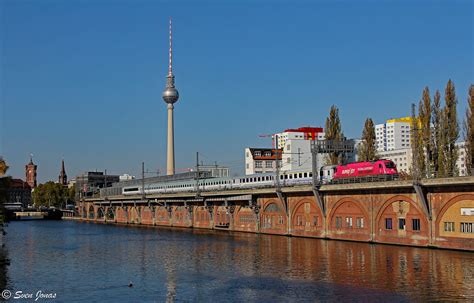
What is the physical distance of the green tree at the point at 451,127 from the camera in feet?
231

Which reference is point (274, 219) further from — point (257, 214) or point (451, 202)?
point (451, 202)

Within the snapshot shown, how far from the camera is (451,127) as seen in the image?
7062cm

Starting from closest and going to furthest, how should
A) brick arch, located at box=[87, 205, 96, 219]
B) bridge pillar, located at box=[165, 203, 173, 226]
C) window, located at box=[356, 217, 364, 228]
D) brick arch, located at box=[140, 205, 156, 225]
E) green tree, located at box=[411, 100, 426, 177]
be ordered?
window, located at box=[356, 217, 364, 228] < green tree, located at box=[411, 100, 426, 177] < bridge pillar, located at box=[165, 203, 173, 226] < brick arch, located at box=[140, 205, 156, 225] < brick arch, located at box=[87, 205, 96, 219]

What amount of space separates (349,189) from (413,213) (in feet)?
35.1

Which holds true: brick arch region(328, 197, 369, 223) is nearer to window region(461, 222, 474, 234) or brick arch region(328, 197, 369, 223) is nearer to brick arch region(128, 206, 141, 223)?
window region(461, 222, 474, 234)

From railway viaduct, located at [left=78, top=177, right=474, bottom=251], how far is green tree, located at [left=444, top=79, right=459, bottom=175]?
8905mm

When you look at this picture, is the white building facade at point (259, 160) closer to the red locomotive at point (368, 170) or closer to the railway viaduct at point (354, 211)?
the railway viaduct at point (354, 211)

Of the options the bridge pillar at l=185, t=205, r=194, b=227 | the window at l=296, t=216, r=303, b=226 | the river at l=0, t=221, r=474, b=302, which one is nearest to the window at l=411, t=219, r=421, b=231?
the river at l=0, t=221, r=474, b=302

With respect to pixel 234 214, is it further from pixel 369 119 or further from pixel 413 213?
pixel 413 213

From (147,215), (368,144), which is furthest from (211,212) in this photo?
(147,215)

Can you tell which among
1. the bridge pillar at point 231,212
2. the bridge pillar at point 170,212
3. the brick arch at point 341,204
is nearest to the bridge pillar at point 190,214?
the bridge pillar at point 170,212

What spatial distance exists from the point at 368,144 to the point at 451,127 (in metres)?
22.4

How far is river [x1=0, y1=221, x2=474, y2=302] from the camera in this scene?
134ft

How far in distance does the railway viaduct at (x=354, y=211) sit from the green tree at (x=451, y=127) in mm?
8905
